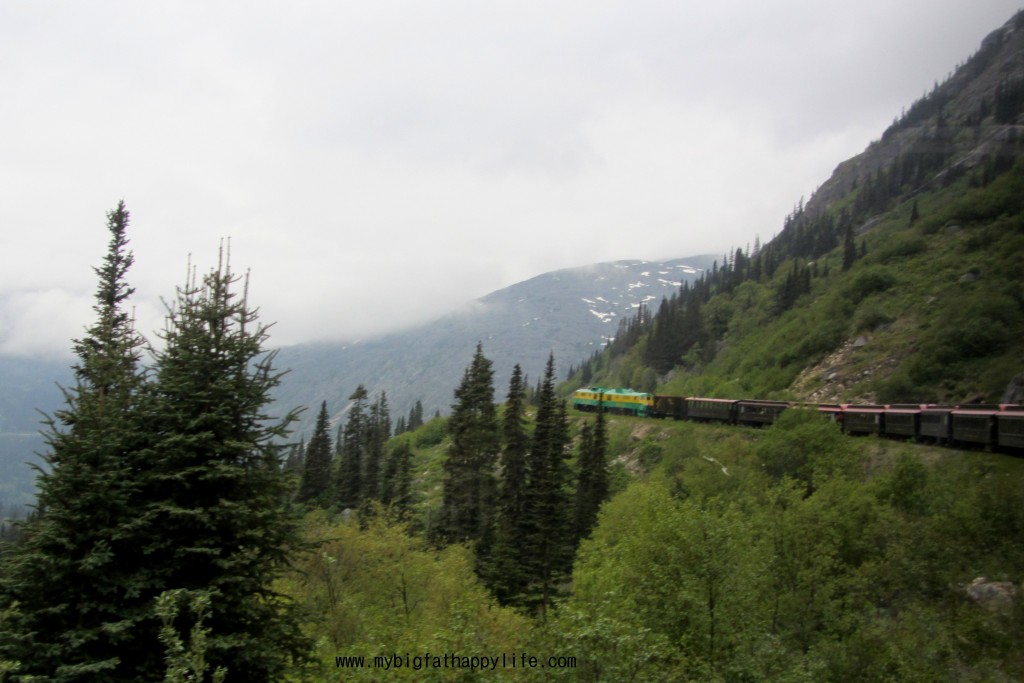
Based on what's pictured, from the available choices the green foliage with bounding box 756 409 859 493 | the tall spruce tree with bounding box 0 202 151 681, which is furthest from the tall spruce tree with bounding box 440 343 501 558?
the tall spruce tree with bounding box 0 202 151 681

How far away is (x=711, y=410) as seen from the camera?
7156 cm

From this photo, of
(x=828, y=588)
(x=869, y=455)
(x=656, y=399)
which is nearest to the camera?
(x=828, y=588)

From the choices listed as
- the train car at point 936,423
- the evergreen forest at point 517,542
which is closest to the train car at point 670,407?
the evergreen forest at point 517,542

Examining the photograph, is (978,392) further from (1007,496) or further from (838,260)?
(838,260)

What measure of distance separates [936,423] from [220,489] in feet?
154

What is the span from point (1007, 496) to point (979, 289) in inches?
2089

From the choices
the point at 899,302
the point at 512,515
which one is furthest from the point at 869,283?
the point at 512,515

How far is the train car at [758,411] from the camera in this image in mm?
60562

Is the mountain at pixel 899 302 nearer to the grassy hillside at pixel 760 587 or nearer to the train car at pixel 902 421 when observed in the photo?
the train car at pixel 902 421

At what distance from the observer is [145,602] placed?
40.6ft

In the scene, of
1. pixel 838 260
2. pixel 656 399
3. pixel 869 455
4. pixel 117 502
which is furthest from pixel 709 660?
pixel 838 260

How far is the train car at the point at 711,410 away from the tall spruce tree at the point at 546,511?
1043 inches

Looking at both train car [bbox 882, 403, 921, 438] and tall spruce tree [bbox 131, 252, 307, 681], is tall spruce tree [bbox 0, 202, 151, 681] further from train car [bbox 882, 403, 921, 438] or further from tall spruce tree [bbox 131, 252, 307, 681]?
train car [bbox 882, 403, 921, 438]

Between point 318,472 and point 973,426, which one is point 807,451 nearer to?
point 973,426
